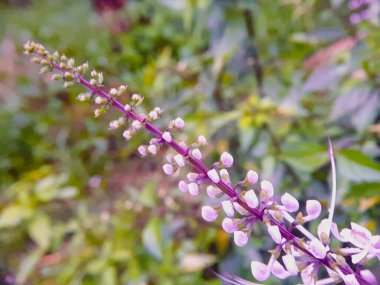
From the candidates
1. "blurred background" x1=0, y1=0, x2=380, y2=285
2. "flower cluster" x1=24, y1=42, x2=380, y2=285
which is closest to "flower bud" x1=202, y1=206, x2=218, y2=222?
"flower cluster" x1=24, y1=42, x2=380, y2=285

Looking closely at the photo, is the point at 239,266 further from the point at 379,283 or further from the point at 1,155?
the point at 1,155

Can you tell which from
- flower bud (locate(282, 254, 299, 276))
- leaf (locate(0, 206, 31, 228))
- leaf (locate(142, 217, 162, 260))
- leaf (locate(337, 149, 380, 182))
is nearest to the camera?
flower bud (locate(282, 254, 299, 276))

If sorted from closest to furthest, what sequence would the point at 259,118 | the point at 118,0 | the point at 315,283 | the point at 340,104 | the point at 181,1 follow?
1. the point at 315,283
2. the point at 340,104
3. the point at 259,118
4. the point at 181,1
5. the point at 118,0

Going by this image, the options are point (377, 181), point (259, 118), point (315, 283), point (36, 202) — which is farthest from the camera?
point (36, 202)

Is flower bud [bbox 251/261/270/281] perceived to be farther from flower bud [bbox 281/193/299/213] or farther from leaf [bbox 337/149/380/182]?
leaf [bbox 337/149/380/182]

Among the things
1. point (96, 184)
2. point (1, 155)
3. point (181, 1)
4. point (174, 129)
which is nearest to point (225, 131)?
point (181, 1)

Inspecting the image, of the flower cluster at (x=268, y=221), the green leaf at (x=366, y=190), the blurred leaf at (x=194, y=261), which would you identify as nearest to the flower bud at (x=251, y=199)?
the flower cluster at (x=268, y=221)

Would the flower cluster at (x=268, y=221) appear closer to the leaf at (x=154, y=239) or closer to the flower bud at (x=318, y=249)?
the flower bud at (x=318, y=249)

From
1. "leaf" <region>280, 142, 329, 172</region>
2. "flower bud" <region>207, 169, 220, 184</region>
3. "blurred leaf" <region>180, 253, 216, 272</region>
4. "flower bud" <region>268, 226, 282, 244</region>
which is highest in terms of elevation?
"flower bud" <region>207, 169, 220, 184</region>
